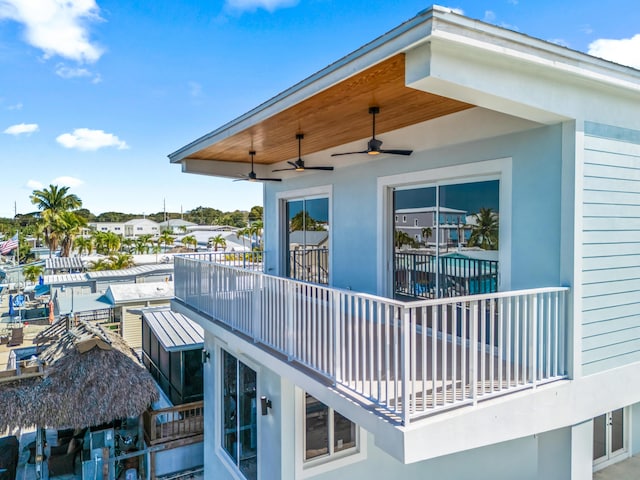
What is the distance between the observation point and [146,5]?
42.7ft

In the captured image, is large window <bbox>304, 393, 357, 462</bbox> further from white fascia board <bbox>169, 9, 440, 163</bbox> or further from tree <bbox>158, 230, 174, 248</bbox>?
tree <bbox>158, 230, 174, 248</bbox>

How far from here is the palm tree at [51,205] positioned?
142ft

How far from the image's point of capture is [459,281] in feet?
→ 18.6

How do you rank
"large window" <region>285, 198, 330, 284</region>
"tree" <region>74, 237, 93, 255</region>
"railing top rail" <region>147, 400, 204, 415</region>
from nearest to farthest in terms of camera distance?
1. "large window" <region>285, 198, 330, 284</region>
2. "railing top rail" <region>147, 400, 204, 415</region>
3. "tree" <region>74, 237, 93, 255</region>

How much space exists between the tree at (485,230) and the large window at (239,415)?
4187mm

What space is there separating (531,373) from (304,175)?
5.97 meters

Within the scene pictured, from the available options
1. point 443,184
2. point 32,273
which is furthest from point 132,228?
point 443,184

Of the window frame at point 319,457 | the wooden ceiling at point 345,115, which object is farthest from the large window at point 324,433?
the wooden ceiling at point 345,115

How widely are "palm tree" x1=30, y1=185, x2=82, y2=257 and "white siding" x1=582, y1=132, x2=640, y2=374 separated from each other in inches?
1937

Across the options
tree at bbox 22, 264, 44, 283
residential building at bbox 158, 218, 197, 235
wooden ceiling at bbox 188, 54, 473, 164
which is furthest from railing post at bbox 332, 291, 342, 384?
residential building at bbox 158, 218, 197, 235

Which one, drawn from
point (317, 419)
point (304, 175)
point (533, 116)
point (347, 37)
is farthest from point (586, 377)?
point (347, 37)

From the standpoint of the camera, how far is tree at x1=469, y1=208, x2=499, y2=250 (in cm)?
510

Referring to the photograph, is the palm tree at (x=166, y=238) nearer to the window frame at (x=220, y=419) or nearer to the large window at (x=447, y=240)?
the window frame at (x=220, y=419)

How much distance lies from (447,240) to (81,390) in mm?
9005
